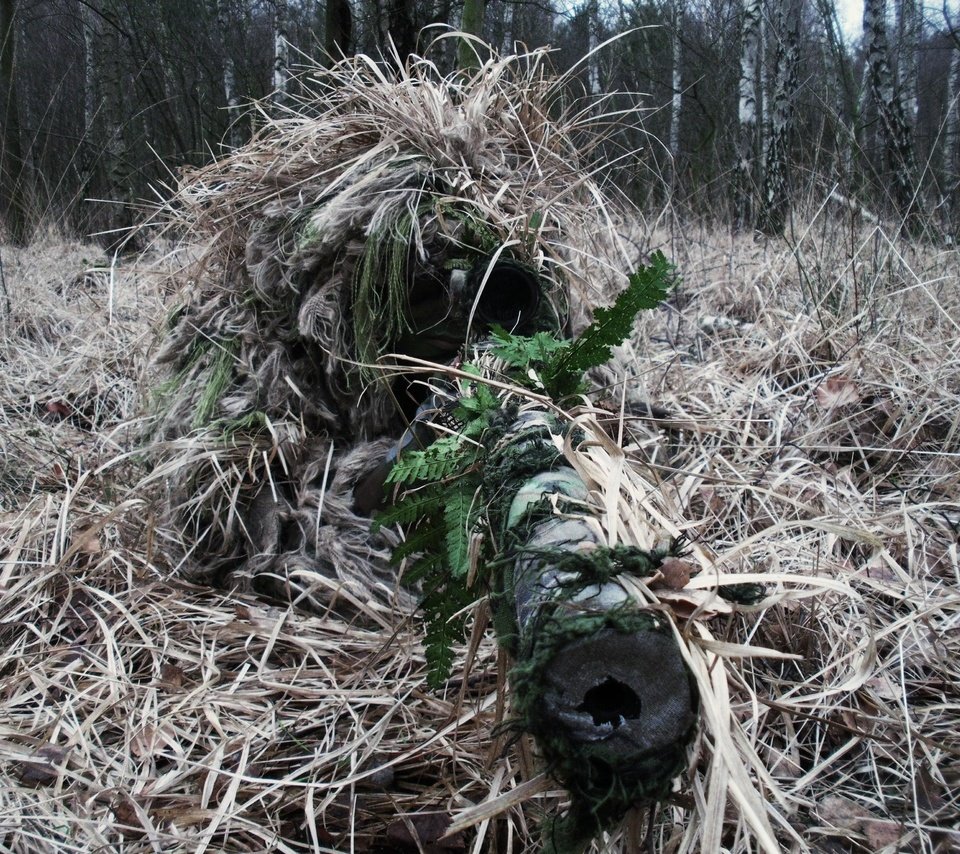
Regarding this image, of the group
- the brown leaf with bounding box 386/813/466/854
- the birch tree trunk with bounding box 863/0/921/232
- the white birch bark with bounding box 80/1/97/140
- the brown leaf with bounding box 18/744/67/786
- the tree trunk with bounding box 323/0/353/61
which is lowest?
the brown leaf with bounding box 386/813/466/854

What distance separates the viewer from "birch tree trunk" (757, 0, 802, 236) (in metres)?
5.50

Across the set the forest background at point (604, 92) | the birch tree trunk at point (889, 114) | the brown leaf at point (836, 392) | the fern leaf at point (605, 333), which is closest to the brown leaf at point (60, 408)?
the forest background at point (604, 92)

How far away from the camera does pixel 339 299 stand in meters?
2.25

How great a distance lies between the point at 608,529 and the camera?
3.13 feet

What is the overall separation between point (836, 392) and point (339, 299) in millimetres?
1758

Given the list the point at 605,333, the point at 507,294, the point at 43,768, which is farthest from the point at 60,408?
the point at 605,333

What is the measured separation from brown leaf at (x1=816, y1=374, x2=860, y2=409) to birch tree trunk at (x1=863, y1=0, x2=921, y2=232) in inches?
92.4

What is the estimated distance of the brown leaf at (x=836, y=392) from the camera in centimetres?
275

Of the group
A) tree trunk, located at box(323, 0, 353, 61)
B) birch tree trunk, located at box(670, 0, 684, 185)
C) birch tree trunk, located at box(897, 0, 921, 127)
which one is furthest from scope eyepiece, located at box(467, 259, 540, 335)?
birch tree trunk, located at box(670, 0, 684, 185)

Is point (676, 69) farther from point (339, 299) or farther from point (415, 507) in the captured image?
point (415, 507)

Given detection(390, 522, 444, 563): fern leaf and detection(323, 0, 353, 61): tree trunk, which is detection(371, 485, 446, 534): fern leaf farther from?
detection(323, 0, 353, 61): tree trunk

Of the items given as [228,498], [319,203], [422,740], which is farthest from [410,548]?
[319,203]

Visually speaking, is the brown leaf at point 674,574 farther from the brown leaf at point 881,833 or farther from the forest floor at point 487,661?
the brown leaf at point 881,833

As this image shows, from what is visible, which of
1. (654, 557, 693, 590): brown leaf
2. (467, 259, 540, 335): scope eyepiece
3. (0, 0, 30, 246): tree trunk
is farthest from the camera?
(0, 0, 30, 246): tree trunk
